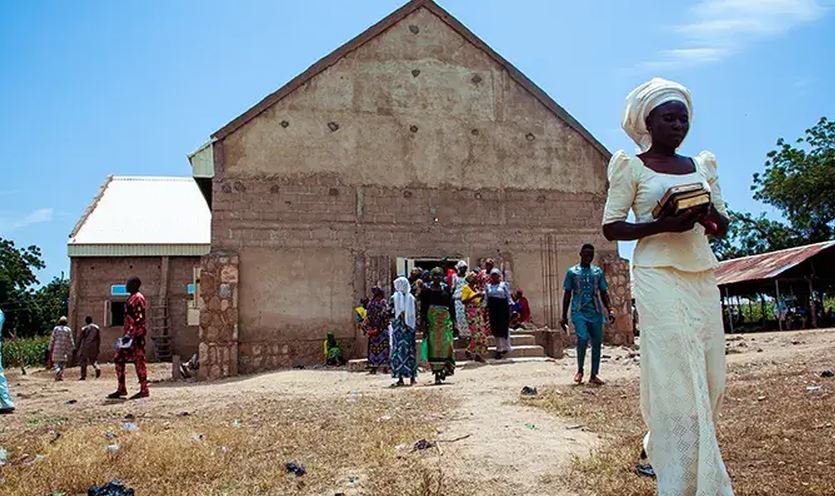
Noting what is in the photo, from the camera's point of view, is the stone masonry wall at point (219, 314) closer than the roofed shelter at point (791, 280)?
Yes

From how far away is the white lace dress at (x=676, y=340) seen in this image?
299cm

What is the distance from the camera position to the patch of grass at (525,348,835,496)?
4062mm

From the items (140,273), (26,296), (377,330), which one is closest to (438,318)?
(377,330)

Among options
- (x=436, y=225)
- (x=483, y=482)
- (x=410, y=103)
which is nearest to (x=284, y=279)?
(x=436, y=225)

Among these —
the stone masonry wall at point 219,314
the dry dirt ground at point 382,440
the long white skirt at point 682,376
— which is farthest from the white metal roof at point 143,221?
the long white skirt at point 682,376

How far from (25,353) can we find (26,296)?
744 inches

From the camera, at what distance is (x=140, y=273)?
2362cm

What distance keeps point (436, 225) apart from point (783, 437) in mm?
A: 11057

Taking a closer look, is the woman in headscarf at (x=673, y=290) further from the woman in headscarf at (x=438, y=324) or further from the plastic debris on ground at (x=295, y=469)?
the woman in headscarf at (x=438, y=324)

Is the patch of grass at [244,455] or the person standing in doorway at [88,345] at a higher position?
the person standing in doorway at [88,345]

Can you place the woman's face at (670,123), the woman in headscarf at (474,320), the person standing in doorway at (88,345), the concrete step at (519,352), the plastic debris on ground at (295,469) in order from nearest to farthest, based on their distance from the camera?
the woman's face at (670,123) → the plastic debris on ground at (295,469) → the woman in headscarf at (474,320) → the concrete step at (519,352) → the person standing in doorway at (88,345)

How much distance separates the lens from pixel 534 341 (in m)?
14.6

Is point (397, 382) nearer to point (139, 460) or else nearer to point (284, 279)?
point (284, 279)

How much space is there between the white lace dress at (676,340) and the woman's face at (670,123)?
0.16m
